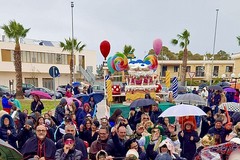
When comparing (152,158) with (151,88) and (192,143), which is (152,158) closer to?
(192,143)

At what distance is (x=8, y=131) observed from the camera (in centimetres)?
559

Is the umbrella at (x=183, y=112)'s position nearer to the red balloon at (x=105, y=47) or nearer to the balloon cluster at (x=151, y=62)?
the red balloon at (x=105, y=47)

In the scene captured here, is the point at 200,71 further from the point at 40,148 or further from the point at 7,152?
the point at 7,152

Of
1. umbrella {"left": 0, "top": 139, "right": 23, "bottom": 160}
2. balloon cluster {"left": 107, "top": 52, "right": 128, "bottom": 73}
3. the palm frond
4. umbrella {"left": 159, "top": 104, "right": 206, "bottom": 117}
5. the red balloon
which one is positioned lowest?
umbrella {"left": 159, "top": 104, "right": 206, "bottom": 117}

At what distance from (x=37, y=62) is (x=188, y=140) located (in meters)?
35.9

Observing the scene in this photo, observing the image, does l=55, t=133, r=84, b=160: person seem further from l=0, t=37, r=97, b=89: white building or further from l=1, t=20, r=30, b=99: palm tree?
l=0, t=37, r=97, b=89: white building

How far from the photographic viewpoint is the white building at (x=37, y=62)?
113 ft

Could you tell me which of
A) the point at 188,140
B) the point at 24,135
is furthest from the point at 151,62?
the point at 24,135

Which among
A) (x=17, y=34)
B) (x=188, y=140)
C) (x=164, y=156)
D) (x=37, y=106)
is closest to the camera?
(x=164, y=156)

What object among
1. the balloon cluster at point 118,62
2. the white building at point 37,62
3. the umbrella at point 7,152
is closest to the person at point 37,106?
the umbrella at point 7,152

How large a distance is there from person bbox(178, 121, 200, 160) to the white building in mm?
33986

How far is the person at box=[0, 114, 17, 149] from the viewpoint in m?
5.56

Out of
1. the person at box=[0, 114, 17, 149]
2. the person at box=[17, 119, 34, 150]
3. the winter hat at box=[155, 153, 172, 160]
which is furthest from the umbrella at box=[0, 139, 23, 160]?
the person at box=[0, 114, 17, 149]

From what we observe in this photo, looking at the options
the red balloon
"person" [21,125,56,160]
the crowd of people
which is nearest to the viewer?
the crowd of people
